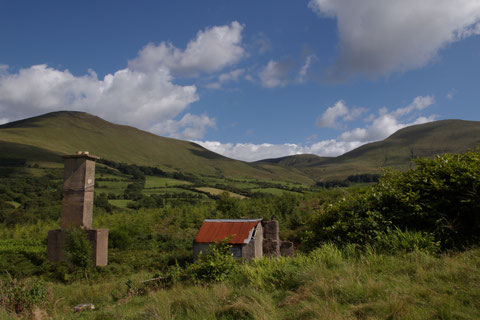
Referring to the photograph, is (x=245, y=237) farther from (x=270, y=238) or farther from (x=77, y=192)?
(x=77, y=192)

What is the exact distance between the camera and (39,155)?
388 feet

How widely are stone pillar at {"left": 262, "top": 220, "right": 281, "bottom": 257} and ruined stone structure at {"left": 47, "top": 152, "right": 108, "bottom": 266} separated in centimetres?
1013

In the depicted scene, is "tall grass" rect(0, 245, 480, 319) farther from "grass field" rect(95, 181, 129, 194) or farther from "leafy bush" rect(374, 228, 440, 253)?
"grass field" rect(95, 181, 129, 194)

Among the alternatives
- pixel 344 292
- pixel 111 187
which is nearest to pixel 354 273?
pixel 344 292

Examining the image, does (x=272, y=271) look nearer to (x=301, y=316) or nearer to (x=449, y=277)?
(x=301, y=316)

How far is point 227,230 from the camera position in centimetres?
1962

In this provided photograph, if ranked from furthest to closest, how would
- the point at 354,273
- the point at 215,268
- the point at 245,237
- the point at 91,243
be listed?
1. the point at 245,237
2. the point at 91,243
3. the point at 215,268
4. the point at 354,273

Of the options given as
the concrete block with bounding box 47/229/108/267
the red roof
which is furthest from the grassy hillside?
the concrete block with bounding box 47/229/108/267

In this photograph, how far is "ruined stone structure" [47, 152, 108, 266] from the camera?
13.6 metres

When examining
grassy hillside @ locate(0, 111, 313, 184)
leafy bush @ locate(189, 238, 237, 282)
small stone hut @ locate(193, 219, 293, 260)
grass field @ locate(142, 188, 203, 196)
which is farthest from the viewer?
grassy hillside @ locate(0, 111, 313, 184)

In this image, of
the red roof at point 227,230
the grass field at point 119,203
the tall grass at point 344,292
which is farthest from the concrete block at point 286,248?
the grass field at point 119,203

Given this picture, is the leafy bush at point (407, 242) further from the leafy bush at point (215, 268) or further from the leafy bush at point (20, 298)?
the leafy bush at point (20, 298)

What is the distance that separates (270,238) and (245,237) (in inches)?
94.4

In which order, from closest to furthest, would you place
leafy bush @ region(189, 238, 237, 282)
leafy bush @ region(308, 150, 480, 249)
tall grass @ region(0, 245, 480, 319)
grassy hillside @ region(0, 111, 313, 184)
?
tall grass @ region(0, 245, 480, 319)
leafy bush @ region(308, 150, 480, 249)
leafy bush @ region(189, 238, 237, 282)
grassy hillside @ region(0, 111, 313, 184)
